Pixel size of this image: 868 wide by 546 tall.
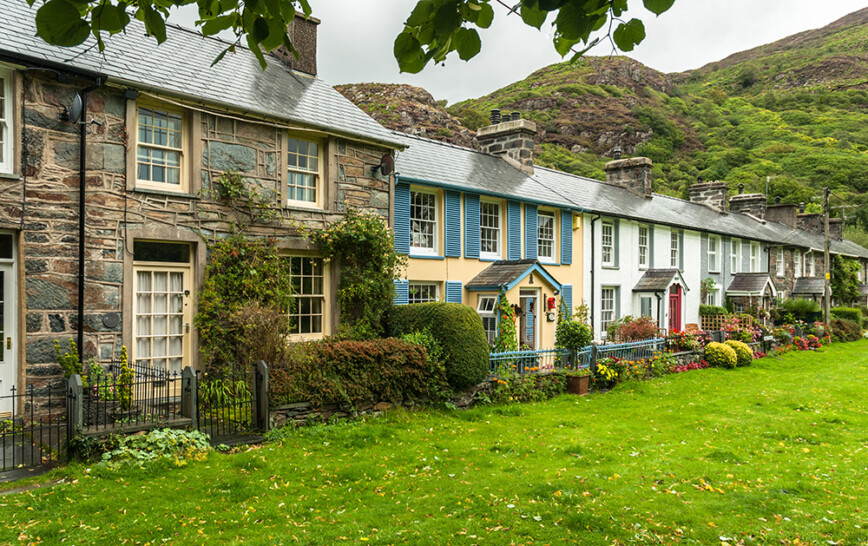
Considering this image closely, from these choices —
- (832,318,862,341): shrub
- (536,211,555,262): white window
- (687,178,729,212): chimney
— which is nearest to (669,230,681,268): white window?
(536,211,555,262): white window

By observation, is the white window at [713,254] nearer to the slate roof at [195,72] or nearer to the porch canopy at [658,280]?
the porch canopy at [658,280]

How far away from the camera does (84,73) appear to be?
9633mm

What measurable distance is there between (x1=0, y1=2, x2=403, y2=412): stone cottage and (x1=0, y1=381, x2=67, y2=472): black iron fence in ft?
0.91

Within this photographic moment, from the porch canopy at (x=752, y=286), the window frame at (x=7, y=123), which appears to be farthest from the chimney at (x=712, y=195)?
the window frame at (x=7, y=123)

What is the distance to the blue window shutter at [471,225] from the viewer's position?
701 inches

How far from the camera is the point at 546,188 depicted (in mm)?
21594

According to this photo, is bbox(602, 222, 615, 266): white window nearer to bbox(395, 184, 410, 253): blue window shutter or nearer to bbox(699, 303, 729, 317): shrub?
bbox(699, 303, 729, 317): shrub

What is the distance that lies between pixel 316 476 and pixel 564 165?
6264 centimetres

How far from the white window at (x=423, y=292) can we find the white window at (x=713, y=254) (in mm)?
18298

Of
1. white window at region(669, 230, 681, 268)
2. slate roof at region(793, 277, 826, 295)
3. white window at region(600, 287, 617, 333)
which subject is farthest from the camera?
slate roof at region(793, 277, 826, 295)

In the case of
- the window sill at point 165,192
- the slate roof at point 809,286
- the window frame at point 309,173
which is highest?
the window frame at point 309,173

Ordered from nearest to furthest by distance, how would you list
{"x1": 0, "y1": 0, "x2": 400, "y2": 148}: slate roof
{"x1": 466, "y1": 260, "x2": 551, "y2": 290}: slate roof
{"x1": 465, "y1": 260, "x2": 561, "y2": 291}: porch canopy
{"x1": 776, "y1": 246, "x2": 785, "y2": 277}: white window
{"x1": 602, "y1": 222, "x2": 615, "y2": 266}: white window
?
1. {"x1": 0, "y1": 0, "x2": 400, "y2": 148}: slate roof
2. {"x1": 465, "y1": 260, "x2": 561, "y2": 291}: porch canopy
3. {"x1": 466, "y1": 260, "x2": 551, "y2": 290}: slate roof
4. {"x1": 602, "y1": 222, "x2": 615, "y2": 266}: white window
5. {"x1": 776, "y1": 246, "x2": 785, "y2": 277}: white window

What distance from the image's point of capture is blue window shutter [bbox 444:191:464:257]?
17.2m

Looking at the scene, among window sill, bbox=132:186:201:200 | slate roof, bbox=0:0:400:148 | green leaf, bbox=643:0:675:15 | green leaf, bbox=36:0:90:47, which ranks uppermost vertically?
slate roof, bbox=0:0:400:148
